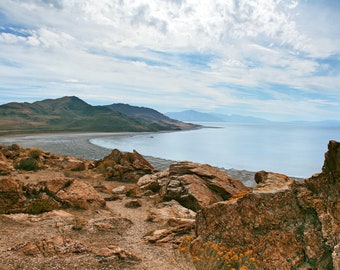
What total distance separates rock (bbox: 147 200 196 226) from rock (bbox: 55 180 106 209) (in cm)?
288

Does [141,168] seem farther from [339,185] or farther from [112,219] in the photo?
[339,185]

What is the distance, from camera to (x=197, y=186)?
17.9 m

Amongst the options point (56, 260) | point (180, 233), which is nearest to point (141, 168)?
point (180, 233)

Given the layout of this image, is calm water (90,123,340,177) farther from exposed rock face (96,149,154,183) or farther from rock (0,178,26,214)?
rock (0,178,26,214)

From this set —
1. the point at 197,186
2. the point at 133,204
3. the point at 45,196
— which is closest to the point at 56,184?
the point at 45,196

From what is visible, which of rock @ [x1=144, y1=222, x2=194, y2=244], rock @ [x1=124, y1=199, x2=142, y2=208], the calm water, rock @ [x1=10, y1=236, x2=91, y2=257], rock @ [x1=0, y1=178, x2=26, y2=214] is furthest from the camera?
the calm water

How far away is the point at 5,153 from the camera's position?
32000mm

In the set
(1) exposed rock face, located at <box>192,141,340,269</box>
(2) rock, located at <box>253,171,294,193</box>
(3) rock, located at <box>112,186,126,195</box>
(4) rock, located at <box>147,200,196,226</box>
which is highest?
(2) rock, located at <box>253,171,294,193</box>

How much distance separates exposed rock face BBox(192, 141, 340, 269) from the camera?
743 cm

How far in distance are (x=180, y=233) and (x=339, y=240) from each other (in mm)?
5753

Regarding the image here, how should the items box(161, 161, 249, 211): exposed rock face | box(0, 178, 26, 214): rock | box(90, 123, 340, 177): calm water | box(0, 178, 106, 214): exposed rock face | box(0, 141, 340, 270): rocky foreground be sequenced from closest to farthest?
1. box(0, 141, 340, 270): rocky foreground
2. box(0, 178, 26, 214): rock
3. box(0, 178, 106, 214): exposed rock face
4. box(161, 161, 249, 211): exposed rock face
5. box(90, 123, 340, 177): calm water

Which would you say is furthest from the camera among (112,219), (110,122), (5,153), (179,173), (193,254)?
(110,122)

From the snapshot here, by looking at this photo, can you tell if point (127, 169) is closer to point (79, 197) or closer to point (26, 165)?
point (26, 165)

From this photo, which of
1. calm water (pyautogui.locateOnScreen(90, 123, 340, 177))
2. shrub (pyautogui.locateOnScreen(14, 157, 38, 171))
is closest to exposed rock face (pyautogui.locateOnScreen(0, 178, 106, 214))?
shrub (pyautogui.locateOnScreen(14, 157, 38, 171))
